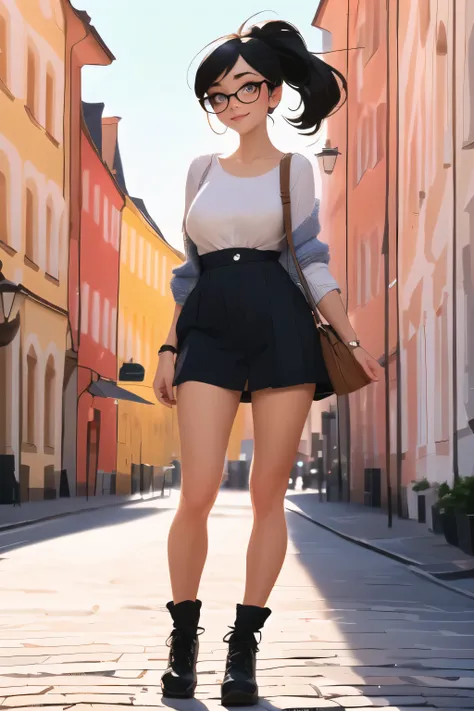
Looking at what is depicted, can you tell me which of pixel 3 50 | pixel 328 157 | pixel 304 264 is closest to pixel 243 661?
pixel 304 264

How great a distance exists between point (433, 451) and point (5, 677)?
54.4 ft

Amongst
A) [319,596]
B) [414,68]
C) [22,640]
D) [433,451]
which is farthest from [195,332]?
[414,68]

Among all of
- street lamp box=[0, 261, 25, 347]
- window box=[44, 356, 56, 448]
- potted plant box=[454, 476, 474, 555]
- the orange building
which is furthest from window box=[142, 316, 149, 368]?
potted plant box=[454, 476, 474, 555]

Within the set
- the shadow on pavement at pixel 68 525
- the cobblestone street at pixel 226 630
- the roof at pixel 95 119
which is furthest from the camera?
the roof at pixel 95 119

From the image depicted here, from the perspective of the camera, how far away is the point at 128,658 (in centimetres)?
588

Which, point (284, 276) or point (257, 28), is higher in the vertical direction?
point (257, 28)

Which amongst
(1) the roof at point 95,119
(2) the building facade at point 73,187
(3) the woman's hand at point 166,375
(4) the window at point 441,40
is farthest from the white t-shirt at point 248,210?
(1) the roof at point 95,119

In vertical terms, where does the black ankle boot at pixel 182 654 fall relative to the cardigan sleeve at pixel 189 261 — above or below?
below

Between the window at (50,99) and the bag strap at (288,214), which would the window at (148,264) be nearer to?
the window at (50,99)

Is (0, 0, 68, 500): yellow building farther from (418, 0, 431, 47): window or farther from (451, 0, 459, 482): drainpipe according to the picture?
(451, 0, 459, 482): drainpipe

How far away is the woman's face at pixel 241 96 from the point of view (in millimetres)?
4906

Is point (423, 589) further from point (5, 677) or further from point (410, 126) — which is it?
point (410, 126)

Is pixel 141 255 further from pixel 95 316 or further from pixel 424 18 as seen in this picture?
pixel 424 18

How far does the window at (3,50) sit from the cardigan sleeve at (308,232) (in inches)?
985
